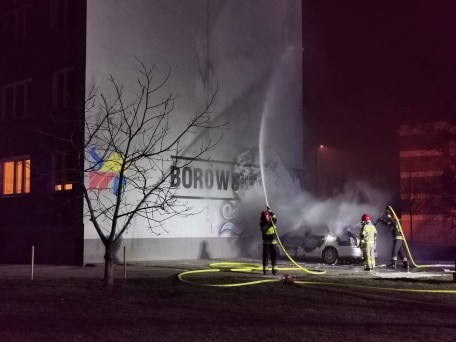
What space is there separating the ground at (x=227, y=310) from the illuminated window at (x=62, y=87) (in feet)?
28.4

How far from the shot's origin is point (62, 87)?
73.4ft

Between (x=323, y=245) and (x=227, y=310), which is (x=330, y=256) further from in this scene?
(x=227, y=310)

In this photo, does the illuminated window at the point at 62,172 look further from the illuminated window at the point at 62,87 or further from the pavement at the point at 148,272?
the pavement at the point at 148,272

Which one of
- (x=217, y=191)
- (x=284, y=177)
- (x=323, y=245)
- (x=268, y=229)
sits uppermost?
(x=284, y=177)

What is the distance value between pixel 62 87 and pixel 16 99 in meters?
2.78

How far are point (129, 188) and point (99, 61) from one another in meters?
4.72

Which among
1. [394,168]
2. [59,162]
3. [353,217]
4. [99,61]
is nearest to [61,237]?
[59,162]

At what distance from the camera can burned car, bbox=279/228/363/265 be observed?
20359mm

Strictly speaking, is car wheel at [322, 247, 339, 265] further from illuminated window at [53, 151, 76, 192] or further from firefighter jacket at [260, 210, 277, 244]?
illuminated window at [53, 151, 76, 192]

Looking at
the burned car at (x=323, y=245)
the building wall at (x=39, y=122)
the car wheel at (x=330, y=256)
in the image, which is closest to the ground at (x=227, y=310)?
the burned car at (x=323, y=245)

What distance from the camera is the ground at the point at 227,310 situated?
7949 mm

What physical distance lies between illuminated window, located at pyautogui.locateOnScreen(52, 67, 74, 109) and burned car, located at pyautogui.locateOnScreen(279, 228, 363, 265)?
9.70 meters

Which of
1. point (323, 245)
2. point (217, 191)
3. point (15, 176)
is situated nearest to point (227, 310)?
point (323, 245)

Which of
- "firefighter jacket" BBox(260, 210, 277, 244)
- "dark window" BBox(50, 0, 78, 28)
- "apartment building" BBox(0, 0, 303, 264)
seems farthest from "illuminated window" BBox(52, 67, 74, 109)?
"firefighter jacket" BBox(260, 210, 277, 244)
